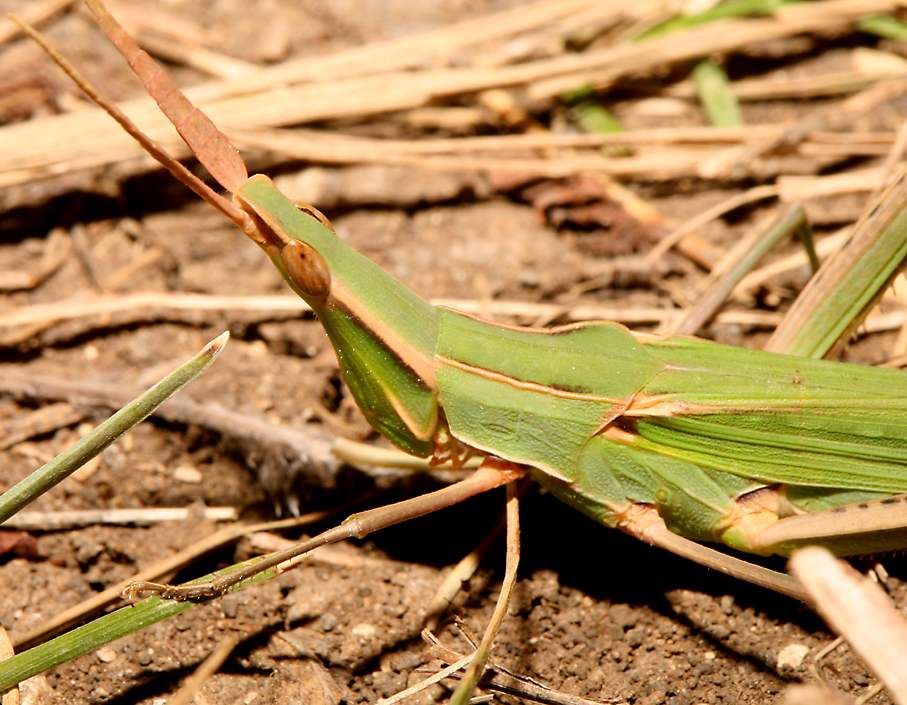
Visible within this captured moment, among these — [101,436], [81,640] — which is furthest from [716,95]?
[81,640]

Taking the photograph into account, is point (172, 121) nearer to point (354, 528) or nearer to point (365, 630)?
point (354, 528)

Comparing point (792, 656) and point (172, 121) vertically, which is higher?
point (172, 121)

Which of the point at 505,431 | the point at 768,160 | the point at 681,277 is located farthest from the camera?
the point at 768,160

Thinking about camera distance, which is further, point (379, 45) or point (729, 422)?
point (379, 45)

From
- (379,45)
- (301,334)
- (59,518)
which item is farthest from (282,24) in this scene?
(59,518)

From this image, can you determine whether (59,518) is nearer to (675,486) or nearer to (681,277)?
(675,486)

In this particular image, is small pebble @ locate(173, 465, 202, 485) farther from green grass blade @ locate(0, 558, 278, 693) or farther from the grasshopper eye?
the grasshopper eye

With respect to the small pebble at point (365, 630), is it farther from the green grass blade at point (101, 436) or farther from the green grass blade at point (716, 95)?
the green grass blade at point (716, 95)
